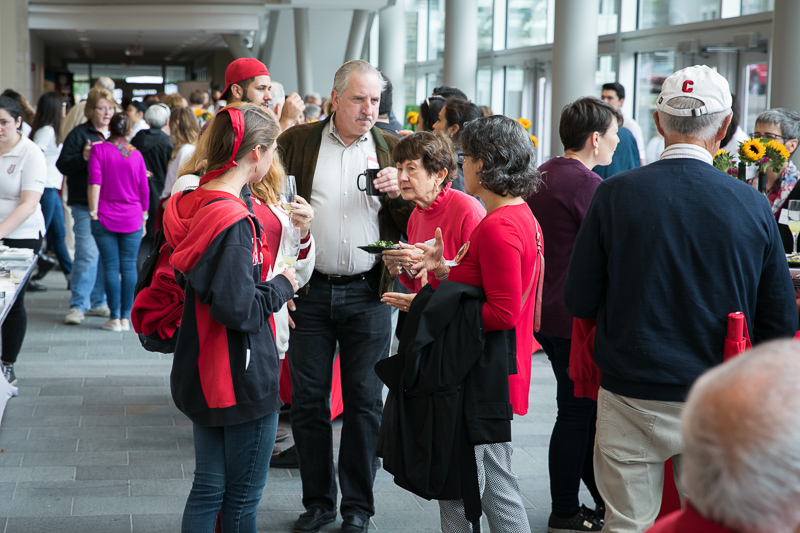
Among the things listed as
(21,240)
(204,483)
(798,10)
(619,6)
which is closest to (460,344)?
(204,483)

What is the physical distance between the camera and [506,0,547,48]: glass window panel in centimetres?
1387

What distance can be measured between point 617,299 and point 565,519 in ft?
4.12

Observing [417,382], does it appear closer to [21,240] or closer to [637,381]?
[637,381]

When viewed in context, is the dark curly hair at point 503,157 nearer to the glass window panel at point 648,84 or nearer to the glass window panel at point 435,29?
the glass window panel at point 648,84

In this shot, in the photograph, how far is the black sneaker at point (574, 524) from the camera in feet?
9.94

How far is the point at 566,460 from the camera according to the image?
2990mm

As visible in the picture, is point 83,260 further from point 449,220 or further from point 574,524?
point 574,524

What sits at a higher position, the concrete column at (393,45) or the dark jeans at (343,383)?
the concrete column at (393,45)

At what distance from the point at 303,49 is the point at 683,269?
18937mm

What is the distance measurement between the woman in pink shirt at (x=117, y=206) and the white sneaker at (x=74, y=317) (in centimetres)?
31

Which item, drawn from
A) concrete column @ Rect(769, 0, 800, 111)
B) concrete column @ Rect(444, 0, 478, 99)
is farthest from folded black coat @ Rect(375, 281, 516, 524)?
concrete column @ Rect(444, 0, 478, 99)

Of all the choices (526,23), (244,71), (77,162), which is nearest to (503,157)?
(244,71)

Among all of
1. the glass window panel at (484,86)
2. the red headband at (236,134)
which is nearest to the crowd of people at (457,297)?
the red headband at (236,134)

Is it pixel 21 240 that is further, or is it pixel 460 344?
pixel 21 240
